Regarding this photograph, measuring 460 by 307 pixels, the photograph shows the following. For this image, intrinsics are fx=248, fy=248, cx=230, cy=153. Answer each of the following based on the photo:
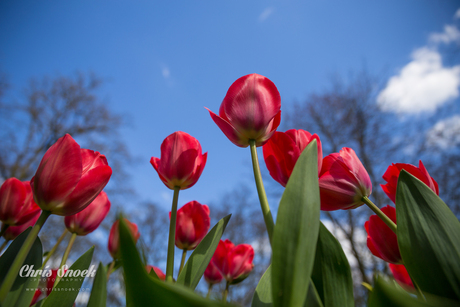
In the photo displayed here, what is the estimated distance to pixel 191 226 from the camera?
788 mm

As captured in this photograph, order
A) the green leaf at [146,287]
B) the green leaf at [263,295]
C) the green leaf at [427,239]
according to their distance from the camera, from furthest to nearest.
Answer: the green leaf at [263,295] → the green leaf at [427,239] → the green leaf at [146,287]

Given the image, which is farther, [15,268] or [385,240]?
[385,240]

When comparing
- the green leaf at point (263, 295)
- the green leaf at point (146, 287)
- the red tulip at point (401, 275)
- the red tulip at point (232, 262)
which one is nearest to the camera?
the green leaf at point (146, 287)

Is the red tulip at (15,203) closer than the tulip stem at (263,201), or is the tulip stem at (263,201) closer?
the tulip stem at (263,201)

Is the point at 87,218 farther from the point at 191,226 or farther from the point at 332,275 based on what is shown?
the point at 332,275

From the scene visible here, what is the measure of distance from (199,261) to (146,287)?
10.3 inches

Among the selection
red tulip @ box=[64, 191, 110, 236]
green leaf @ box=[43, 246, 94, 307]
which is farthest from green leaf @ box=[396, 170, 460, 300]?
red tulip @ box=[64, 191, 110, 236]

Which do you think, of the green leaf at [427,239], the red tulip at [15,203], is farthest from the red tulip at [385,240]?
the red tulip at [15,203]

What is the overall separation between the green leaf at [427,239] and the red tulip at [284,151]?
0.51 feet

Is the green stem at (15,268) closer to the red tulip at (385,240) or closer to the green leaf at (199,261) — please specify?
the green leaf at (199,261)

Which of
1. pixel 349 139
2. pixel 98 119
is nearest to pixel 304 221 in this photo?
pixel 349 139

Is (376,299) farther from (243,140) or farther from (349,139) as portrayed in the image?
(349,139)

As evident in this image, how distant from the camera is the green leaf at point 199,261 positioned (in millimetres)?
463

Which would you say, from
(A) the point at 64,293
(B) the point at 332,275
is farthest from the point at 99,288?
(B) the point at 332,275
